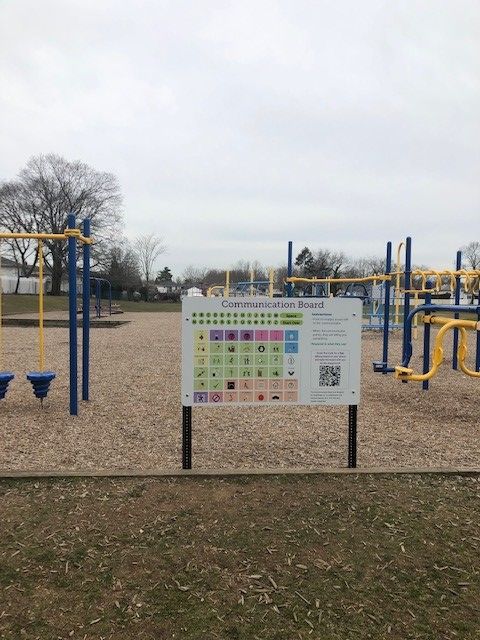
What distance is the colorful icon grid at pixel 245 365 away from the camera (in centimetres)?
373

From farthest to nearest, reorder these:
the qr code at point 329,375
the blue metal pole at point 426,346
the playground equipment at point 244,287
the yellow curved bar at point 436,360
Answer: the playground equipment at point 244,287 < the blue metal pole at point 426,346 < the yellow curved bar at point 436,360 < the qr code at point 329,375

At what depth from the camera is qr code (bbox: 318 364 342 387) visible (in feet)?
12.6

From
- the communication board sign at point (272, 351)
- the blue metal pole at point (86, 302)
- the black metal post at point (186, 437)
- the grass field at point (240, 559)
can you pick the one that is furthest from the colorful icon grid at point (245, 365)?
the blue metal pole at point (86, 302)

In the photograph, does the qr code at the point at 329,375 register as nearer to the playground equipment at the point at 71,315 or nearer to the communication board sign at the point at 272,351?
the communication board sign at the point at 272,351

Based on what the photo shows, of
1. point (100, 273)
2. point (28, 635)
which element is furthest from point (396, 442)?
point (100, 273)

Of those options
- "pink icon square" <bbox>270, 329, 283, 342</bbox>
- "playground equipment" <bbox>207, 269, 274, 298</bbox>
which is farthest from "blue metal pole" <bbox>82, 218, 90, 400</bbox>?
"playground equipment" <bbox>207, 269, 274, 298</bbox>

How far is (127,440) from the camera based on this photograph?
15.2 ft

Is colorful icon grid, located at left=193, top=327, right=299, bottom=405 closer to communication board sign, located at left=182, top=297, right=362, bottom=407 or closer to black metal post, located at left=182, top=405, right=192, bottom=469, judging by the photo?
communication board sign, located at left=182, top=297, right=362, bottom=407

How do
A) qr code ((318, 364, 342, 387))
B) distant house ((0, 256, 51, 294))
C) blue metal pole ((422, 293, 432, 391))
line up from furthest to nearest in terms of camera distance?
distant house ((0, 256, 51, 294)) < blue metal pole ((422, 293, 432, 391)) < qr code ((318, 364, 342, 387))

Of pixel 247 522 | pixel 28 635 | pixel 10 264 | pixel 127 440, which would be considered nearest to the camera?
pixel 28 635

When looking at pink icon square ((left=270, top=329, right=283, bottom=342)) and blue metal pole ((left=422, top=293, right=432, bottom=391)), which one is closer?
pink icon square ((left=270, top=329, right=283, bottom=342))

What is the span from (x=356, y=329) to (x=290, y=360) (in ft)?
1.79

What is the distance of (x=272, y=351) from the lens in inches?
150

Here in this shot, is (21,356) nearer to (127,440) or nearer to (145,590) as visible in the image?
(127,440)
